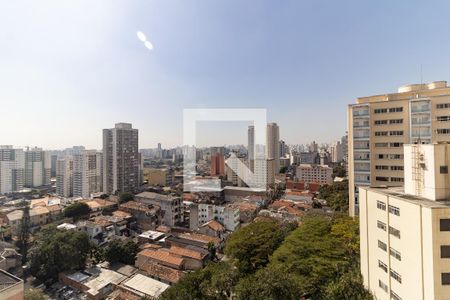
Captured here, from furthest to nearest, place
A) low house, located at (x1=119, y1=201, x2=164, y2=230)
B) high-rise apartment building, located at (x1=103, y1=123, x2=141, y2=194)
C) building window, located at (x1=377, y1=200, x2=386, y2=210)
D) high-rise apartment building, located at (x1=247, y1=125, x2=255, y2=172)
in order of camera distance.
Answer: high-rise apartment building, located at (x1=103, y1=123, x2=141, y2=194) < low house, located at (x1=119, y1=201, x2=164, y2=230) < high-rise apartment building, located at (x1=247, y1=125, x2=255, y2=172) < building window, located at (x1=377, y1=200, x2=386, y2=210)

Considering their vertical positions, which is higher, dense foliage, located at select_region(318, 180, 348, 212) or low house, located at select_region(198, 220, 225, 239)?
dense foliage, located at select_region(318, 180, 348, 212)

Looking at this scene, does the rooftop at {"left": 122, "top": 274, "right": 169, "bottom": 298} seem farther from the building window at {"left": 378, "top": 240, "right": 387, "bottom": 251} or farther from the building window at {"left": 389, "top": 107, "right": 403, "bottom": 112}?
the building window at {"left": 389, "top": 107, "right": 403, "bottom": 112}

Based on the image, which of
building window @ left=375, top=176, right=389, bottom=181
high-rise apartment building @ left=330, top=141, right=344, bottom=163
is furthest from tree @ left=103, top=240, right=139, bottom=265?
high-rise apartment building @ left=330, top=141, right=344, bottom=163

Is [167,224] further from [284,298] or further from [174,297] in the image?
[284,298]

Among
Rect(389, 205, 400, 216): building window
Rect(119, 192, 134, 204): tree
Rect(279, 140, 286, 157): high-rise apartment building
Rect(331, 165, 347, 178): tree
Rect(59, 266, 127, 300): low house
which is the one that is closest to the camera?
Rect(389, 205, 400, 216): building window

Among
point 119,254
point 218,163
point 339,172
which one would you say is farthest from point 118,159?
point 339,172

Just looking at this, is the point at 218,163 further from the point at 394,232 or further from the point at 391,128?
the point at 394,232
